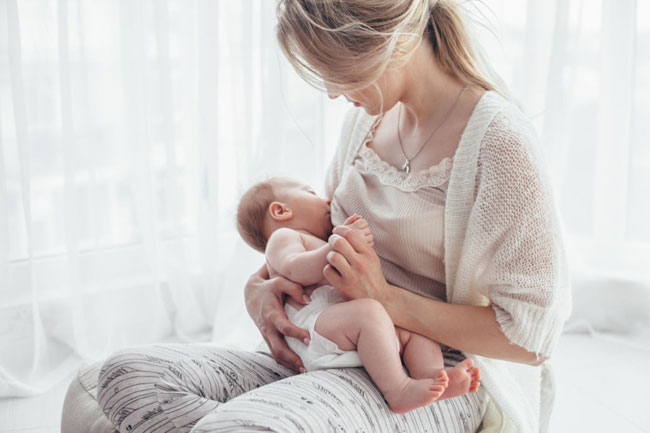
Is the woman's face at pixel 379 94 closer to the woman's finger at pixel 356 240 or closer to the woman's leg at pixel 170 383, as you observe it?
the woman's finger at pixel 356 240

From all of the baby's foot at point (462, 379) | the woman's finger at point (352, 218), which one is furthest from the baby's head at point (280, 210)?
the baby's foot at point (462, 379)

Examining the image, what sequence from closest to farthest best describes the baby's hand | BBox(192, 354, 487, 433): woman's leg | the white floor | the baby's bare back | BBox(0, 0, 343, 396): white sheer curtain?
BBox(192, 354, 487, 433): woman's leg → the baby's hand → the baby's bare back → the white floor → BBox(0, 0, 343, 396): white sheer curtain

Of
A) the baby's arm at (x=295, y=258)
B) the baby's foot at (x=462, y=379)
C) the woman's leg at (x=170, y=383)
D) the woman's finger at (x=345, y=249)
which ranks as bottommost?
the woman's leg at (x=170, y=383)

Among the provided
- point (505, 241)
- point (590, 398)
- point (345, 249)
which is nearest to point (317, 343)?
point (345, 249)

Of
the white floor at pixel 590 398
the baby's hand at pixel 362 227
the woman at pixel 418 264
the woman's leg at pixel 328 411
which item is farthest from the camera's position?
the white floor at pixel 590 398

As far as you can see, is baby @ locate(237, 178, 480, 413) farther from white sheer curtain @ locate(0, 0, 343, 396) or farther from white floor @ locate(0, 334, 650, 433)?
white floor @ locate(0, 334, 650, 433)

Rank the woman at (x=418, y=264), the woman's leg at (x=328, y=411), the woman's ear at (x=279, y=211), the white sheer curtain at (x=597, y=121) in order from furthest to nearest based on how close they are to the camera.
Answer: the white sheer curtain at (x=597, y=121), the woman's ear at (x=279, y=211), the woman at (x=418, y=264), the woman's leg at (x=328, y=411)

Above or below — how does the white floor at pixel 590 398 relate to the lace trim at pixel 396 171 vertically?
below

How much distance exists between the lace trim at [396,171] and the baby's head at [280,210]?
15 cm

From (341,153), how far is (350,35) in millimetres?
474

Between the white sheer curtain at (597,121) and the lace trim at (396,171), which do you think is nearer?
the lace trim at (396,171)

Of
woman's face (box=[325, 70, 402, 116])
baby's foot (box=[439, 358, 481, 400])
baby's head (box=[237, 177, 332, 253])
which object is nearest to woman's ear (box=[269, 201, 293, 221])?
baby's head (box=[237, 177, 332, 253])

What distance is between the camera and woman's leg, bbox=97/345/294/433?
129cm

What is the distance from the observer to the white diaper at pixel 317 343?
4.34 feet
